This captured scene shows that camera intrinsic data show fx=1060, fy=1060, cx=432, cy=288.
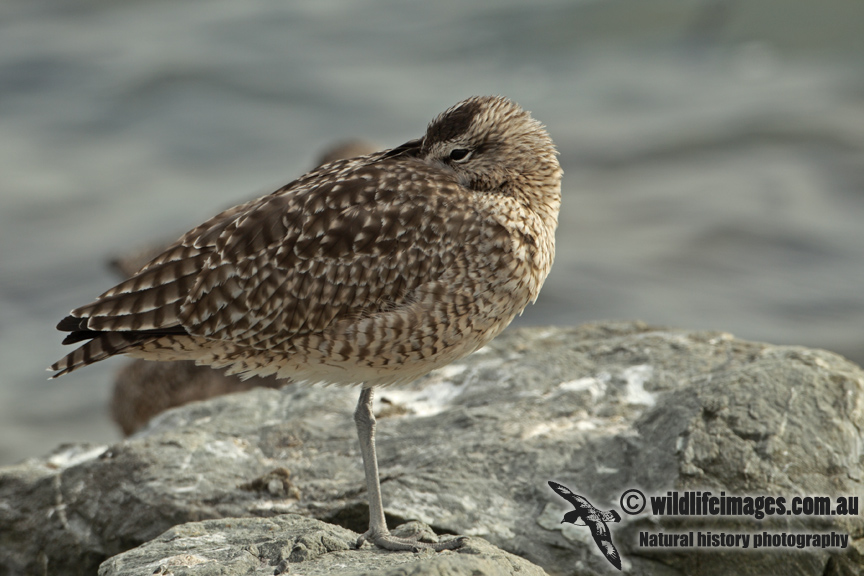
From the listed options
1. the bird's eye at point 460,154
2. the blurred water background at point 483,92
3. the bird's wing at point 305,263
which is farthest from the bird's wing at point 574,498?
the blurred water background at point 483,92

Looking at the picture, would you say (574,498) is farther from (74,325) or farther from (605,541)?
(74,325)

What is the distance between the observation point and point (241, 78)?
61.5 ft

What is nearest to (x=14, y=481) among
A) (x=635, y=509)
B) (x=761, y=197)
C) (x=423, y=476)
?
(x=423, y=476)

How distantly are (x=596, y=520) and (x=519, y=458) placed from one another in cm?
68

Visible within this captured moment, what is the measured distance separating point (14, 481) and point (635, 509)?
12.1ft

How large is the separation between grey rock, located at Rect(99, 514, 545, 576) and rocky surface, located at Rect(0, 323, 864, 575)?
0.39 feet

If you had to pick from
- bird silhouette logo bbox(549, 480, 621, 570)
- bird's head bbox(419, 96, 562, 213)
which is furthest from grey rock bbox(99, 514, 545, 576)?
bird's head bbox(419, 96, 562, 213)

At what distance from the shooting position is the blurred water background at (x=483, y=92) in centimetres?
1346

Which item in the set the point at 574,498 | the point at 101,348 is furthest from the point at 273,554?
the point at 574,498

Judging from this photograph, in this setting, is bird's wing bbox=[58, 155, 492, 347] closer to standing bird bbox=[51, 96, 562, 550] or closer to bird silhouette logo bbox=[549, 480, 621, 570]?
standing bird bbox=[51, 96, 562, 550]

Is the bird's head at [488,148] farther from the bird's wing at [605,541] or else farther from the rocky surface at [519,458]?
the bird's wing at [605,541]

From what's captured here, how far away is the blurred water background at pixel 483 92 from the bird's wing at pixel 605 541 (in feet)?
25.3

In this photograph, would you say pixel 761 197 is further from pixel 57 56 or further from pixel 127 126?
pixel 57 56

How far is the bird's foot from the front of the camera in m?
5.07
